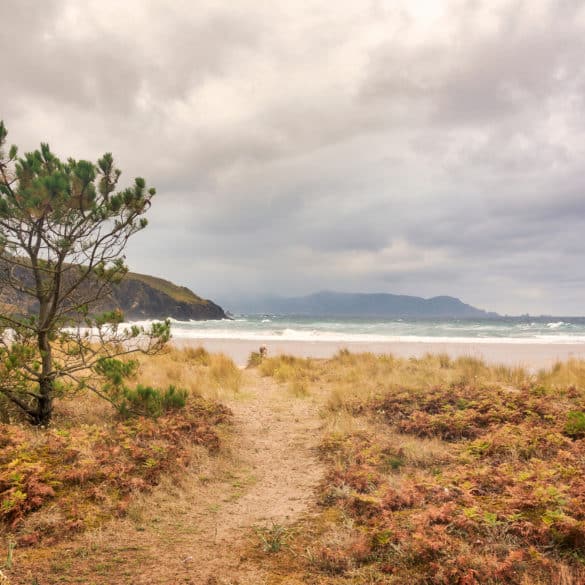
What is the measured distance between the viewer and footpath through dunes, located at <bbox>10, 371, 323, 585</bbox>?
143 inches

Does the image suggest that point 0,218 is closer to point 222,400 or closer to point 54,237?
point 54,237

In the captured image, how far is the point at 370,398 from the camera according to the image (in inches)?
398

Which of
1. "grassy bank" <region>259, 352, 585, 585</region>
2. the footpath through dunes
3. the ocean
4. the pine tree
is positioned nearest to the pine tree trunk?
the pine tree

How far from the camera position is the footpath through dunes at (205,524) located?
364 centimetres

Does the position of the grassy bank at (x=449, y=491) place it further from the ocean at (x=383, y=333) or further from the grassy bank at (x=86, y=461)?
the ocean at (x=383, y=333)

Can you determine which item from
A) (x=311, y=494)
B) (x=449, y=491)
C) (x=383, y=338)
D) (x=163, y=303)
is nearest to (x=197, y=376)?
(x=311, y=494)

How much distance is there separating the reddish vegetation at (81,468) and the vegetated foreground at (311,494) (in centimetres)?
2

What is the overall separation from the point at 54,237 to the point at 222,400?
6.03m

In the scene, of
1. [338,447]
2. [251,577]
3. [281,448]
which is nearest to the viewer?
[251,577]

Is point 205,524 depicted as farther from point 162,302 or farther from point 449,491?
point 162,302

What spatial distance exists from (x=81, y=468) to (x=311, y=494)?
2990 millimetres

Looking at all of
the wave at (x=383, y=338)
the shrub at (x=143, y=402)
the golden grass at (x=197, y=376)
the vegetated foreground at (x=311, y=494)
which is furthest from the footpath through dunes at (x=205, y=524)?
the wave at (x=383, y=338)

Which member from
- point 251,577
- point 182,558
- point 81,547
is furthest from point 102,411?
point 251,577

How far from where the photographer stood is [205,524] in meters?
4.74
